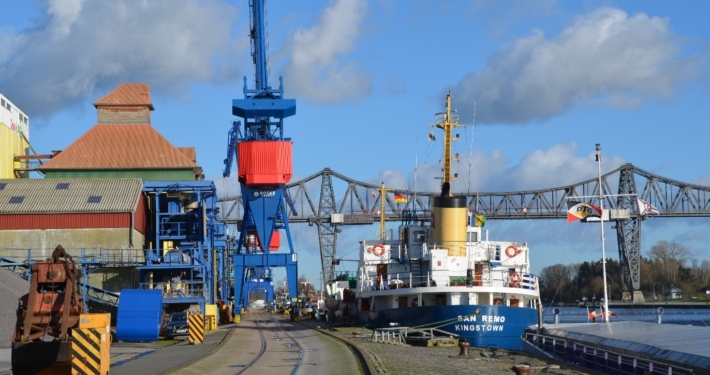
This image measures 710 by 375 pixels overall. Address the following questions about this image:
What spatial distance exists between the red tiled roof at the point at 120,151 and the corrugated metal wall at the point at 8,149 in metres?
6.31

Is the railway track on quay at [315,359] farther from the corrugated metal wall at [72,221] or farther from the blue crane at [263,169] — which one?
the blue crane at [263,169]

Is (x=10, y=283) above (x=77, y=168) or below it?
below

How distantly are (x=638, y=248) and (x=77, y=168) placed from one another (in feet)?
308

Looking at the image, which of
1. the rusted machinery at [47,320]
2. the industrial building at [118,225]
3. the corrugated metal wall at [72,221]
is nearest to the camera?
the rusted machinery at [47,320]

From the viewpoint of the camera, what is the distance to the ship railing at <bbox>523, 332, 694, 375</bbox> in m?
26.2

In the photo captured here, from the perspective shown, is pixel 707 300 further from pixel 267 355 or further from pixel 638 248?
pixel 267 355

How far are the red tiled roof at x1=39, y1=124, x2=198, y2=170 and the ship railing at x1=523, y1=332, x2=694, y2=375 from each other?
2112 inches

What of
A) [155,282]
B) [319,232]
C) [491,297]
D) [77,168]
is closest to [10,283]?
[155,282]

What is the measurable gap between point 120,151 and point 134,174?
11.4ft

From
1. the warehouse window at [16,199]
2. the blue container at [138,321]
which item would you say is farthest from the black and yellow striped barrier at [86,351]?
the warehouse window at [16,199]

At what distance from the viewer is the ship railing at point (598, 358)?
26.2 meters

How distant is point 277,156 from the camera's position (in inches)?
3142

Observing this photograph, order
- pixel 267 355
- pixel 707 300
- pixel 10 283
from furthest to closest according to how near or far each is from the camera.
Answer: pixel 707 300
pixel 10 283
pixel 267 355

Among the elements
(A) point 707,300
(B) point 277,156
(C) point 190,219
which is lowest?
(A) point 707,300
